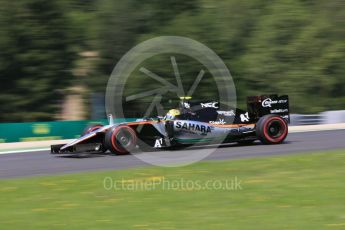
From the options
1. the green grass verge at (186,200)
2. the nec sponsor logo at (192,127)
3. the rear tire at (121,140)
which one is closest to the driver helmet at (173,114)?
the nec sponsor logo at (192,127)

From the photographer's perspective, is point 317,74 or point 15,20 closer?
point 15,20

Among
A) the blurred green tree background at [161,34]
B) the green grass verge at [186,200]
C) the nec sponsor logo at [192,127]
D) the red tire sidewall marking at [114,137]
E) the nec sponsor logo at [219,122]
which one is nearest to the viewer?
the green grass verge at [186,200]

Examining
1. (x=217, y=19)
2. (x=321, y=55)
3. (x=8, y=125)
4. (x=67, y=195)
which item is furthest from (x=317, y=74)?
(x=67, y=195)

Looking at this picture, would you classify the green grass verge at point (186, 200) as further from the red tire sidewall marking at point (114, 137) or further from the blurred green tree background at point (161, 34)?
the blurred green tree background at point (161, 34)

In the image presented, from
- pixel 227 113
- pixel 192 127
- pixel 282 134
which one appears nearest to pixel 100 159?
pixel 192 127

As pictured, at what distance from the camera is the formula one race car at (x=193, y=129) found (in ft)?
42.1

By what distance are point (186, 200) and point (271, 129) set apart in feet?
23.5

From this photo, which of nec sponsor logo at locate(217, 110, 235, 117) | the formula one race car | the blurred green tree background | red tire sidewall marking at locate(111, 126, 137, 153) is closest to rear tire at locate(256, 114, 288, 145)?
the formula one race car

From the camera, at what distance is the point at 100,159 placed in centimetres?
1252

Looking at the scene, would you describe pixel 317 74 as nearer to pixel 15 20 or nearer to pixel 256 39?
pixel 256 39

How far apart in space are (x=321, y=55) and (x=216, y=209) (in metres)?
35.0

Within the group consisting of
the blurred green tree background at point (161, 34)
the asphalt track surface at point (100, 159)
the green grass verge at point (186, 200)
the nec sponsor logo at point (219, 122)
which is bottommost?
the green grass verge at point (186, 200)

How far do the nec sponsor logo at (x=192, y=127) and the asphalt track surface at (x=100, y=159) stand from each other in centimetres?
52

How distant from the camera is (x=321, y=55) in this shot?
40.2 metres
